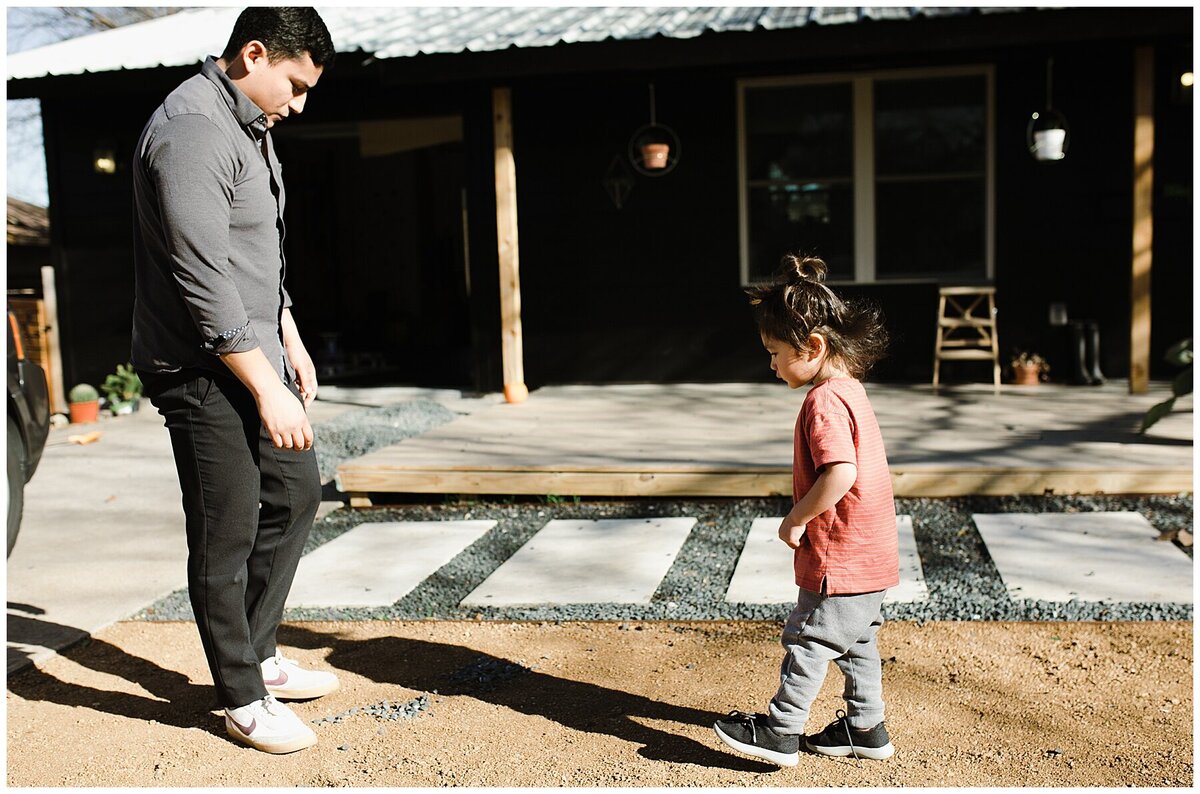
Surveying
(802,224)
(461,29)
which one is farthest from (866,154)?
(461,29)

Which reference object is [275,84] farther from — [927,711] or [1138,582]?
[1138,582]

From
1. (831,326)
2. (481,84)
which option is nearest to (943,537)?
(831,326)

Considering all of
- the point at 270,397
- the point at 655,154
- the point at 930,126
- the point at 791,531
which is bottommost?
the point at 791,531

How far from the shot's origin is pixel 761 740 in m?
2.50

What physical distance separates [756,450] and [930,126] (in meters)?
Answer: 4.04

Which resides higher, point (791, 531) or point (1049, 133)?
point (1049, 133)

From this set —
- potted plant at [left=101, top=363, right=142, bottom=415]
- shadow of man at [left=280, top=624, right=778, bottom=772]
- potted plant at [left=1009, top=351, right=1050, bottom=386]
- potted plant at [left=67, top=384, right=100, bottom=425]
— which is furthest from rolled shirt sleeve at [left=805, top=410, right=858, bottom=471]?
potted plant at [left=101, top=363, right=142, bottom=415]

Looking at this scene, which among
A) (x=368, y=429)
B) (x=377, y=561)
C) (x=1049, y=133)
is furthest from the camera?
(x=1049, y=133)

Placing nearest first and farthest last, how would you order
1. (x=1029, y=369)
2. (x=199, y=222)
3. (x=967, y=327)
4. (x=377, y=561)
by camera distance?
(x=199, y=222)
(x=377, y=561)
(x=1029, y=369)
(x=967, y=327)

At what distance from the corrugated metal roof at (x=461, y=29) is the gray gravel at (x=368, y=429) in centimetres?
242

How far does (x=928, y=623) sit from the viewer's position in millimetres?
3432

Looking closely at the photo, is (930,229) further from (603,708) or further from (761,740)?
(761,740)

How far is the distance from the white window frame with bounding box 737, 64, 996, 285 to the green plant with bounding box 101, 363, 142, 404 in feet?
16.3

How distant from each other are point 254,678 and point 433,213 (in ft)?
32.4
